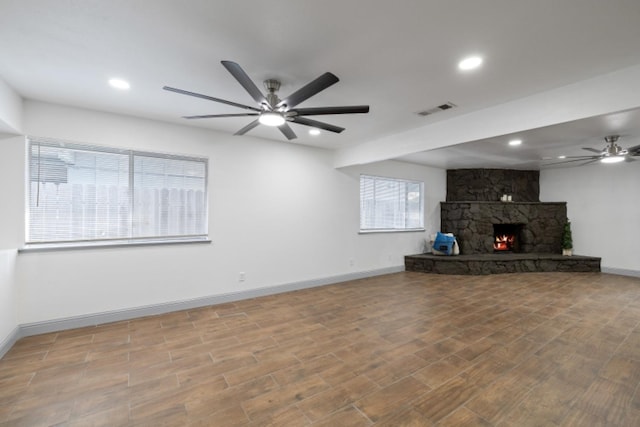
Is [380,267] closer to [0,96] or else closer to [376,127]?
[376,127]

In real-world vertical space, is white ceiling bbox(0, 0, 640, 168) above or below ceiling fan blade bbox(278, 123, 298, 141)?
above

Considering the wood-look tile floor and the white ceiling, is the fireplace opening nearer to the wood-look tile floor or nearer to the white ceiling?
the wood-look tile floor

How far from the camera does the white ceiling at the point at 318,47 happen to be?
1665mm

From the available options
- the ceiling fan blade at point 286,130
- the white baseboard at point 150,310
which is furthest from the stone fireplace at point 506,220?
the ceiling fan blade at point 286,130

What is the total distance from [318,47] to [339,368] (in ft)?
8.69

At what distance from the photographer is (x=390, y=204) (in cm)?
635

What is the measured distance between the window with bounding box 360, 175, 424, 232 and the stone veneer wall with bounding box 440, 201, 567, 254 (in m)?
0.86

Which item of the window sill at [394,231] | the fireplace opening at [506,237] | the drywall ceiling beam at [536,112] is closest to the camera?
the drywall ceiling beam at [536,112]

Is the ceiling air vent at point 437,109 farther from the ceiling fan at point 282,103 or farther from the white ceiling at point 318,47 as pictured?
the ceiling fan at point 282,103

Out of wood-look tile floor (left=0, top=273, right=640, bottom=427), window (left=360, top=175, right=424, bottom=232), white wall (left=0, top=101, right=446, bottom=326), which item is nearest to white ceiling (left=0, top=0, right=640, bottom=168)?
white wall (left=0, top=101, right=446, bottom=326)

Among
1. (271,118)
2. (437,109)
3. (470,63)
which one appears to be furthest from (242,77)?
(437,109)

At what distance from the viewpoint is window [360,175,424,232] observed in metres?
5.94

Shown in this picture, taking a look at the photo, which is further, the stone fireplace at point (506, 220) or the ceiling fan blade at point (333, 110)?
the stone fireplace at point (506, 220)

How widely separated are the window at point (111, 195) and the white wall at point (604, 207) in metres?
8.53
